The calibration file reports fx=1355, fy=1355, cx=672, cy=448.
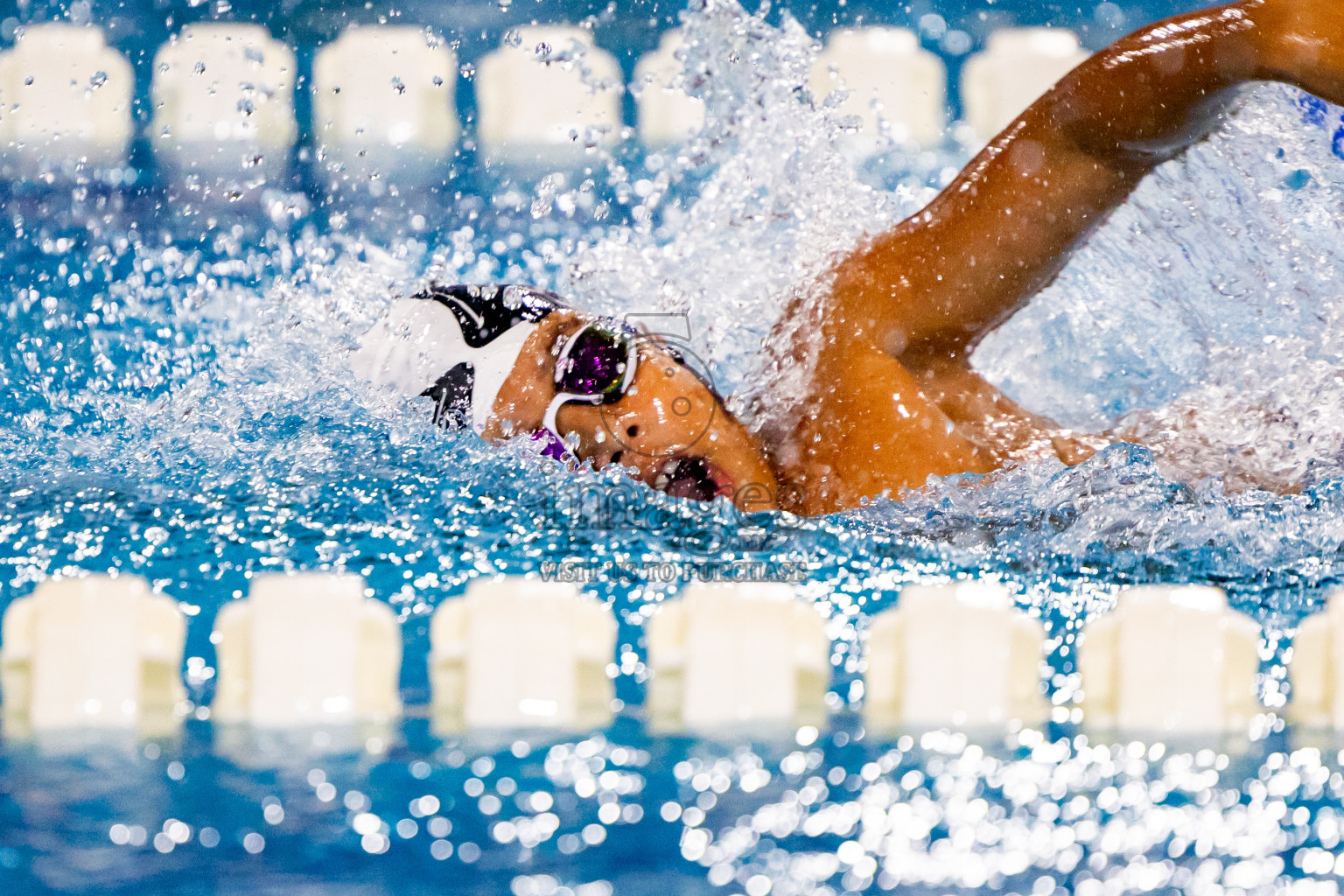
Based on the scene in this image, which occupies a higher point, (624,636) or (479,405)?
(479,405)

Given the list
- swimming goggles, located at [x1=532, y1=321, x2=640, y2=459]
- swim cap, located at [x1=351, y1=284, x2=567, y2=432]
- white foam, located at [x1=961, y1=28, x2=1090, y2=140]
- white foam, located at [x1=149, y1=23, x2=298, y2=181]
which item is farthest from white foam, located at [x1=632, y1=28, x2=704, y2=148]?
swimming goggles, located at [x1=532, y1=321, x2=640, y2=459]

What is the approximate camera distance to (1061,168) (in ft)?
4.86

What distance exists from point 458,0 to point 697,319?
11.5ft

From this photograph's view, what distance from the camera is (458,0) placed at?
5.08m

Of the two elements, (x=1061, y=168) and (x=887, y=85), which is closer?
(x=1061, y=168)

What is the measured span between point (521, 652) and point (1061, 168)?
33.6 inches

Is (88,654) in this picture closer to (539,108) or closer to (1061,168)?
(1061,168)

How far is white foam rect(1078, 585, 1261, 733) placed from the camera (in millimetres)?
1002

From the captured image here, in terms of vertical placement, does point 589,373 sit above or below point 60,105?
below

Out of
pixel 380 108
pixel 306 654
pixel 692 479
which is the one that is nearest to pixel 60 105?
pixel 380 108

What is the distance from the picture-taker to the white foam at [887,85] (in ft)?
15.4

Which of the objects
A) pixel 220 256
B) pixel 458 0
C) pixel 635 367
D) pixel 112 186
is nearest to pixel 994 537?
pixel 635 367

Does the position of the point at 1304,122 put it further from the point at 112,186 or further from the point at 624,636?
the point at 112,186

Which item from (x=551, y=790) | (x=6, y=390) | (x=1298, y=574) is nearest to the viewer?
(x=551, y=790)
